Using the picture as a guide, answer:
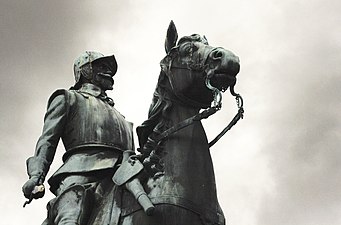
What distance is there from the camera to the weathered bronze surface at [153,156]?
A: 8.00 meters

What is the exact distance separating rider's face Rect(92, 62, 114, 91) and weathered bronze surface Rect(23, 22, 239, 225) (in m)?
0.67

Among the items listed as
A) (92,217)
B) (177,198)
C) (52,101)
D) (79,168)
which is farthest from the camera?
(52,101)

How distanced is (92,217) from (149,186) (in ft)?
2.83

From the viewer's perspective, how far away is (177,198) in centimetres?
790

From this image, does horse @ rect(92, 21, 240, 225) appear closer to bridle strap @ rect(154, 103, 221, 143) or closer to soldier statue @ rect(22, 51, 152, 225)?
bridle strap @ rect(154, 103, 221, 143)

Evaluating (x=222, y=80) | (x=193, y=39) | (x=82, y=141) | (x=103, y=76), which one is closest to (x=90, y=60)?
(x=103, y=76)

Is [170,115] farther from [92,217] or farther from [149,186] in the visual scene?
[92,217]

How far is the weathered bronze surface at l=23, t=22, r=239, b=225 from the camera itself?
800 centimetres

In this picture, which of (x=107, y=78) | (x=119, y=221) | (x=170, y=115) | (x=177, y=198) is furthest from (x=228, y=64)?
(x=107, y=78)

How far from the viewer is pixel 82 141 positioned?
956 cm

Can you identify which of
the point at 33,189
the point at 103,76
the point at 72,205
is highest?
the point at 103,76

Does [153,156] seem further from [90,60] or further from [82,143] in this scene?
[90,60]

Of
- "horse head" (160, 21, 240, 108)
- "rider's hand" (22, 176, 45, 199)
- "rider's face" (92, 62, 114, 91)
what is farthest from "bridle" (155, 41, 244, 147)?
"rider's face" (92, 62, 114, 91)

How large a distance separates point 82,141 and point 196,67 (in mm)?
2101
